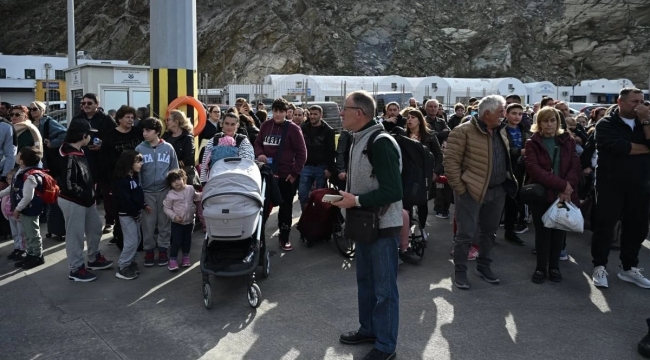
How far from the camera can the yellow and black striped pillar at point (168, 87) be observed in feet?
27.1

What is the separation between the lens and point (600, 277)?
5816 mm

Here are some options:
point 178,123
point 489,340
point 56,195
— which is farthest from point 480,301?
point 56,195

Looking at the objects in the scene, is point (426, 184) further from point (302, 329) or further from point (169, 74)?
point (169, 74)

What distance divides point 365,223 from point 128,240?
10.9 feet

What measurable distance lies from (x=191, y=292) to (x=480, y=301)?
293 centimetres

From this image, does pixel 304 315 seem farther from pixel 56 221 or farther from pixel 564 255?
pixel 56 221

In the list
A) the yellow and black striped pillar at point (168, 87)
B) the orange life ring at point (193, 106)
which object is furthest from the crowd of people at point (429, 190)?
the yellow and black striped pillar at point (168, 87)

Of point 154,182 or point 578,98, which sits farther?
point 578,98

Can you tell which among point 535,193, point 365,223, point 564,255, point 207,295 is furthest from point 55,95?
point 365,223

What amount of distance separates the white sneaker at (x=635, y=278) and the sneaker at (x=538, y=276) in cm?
89

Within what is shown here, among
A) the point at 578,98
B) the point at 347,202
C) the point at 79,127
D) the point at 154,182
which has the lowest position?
the point at 154,182

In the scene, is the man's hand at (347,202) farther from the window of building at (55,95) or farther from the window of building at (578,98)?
the window of building at (578,98)

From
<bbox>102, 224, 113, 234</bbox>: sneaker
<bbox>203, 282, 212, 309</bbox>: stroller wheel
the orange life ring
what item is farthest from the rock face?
<bbox>203, 282, 212, 309</bbox>: stroller wheel

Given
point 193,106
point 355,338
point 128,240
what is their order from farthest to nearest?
point 193,106, point 128,240, point 355,338
